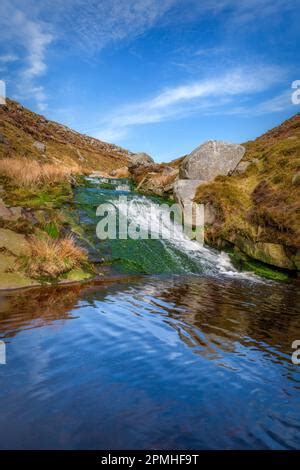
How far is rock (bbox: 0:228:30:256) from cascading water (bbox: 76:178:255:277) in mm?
2621

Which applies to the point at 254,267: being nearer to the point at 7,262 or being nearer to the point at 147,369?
the point at 7,262

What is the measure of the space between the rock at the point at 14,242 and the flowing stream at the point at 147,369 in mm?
1655

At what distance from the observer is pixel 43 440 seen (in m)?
3.07

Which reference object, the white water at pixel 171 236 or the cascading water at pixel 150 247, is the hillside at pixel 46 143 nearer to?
the cascading water at pixel 150 247

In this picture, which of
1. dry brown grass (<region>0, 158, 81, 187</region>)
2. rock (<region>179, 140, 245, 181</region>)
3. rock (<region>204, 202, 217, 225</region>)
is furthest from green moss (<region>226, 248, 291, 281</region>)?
dry brown grass (<region>0, 158, 81, 187</region>)

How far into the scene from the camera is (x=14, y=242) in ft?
32.9

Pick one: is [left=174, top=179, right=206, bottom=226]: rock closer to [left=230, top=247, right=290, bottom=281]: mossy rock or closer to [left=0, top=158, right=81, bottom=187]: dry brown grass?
[left=230, top=247, right=290, bottom=281]: mossy rock

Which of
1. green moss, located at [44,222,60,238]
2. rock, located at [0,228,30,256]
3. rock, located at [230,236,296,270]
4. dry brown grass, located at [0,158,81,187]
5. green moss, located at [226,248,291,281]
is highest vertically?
dry brown grass, located at [0,158,81,187]

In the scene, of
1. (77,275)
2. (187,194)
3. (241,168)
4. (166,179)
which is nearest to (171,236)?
(187,194)

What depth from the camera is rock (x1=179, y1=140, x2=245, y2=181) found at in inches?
713

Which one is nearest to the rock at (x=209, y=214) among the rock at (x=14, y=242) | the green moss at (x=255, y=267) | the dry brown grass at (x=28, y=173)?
the green moss at (x=255, y=267)

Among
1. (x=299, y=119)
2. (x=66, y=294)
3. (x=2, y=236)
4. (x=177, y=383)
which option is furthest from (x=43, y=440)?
(x=299, y=119)

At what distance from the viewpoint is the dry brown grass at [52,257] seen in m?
9.34

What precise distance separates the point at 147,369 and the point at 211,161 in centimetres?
1494
